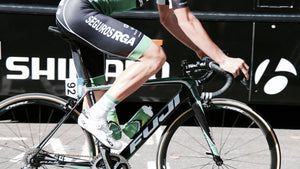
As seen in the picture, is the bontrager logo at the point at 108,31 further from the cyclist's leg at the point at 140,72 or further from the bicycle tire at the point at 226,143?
the bicycle tire at the point at 226,143

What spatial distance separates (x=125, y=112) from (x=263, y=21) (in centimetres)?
213

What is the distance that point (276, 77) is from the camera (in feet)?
18.3

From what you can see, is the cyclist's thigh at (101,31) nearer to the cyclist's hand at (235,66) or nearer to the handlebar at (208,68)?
the handlebar at (208,68)

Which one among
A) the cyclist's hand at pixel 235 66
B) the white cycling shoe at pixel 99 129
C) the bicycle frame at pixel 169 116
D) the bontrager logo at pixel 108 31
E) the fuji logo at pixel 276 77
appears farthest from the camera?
the fuji logo at pixel 276 77

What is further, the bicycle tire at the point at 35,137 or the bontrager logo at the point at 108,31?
the bicycle tire at the point at 35,137

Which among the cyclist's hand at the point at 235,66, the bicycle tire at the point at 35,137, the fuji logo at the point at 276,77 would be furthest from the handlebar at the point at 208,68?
the fuji logo at the point at 276,77

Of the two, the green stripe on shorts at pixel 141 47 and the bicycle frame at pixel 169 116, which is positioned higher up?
the green stripe on shorts at pixel 141 47

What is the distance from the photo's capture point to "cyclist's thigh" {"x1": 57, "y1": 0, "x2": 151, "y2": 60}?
3.17 metres

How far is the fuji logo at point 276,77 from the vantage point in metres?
5.56

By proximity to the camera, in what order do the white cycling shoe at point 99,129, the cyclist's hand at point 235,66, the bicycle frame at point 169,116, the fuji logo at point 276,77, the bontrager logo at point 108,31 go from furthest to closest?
1. the fuji logo at point 276,77
2. the bicycle frame at point 169,116
3. the white cycling shoe at point 99,129
4. the bontrager logo at point 108,31
5. the cyclist's hand at point 235,66

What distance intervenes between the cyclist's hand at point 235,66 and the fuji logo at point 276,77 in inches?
102

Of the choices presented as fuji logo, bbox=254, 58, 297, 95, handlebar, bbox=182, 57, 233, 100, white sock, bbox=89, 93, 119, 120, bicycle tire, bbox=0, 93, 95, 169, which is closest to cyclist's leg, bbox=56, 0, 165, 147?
white sock, bbox=89, 93, 119, 120

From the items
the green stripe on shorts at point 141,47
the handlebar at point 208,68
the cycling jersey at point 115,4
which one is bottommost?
the handlebar at point 208,68

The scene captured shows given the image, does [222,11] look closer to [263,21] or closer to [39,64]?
[263,21]
